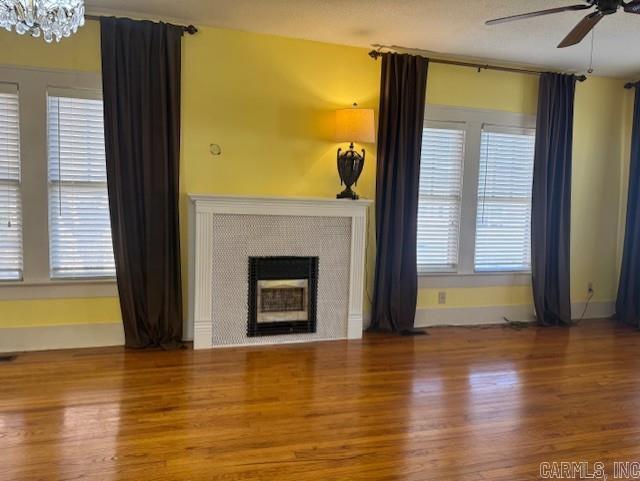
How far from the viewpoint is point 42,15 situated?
2256mm

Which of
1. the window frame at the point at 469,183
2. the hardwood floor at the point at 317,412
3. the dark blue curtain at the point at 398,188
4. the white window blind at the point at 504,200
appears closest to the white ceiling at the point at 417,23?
the dark blue curtain at the point at 398,188

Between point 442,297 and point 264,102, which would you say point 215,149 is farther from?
point 442,297

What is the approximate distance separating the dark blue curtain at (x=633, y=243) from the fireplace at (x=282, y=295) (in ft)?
11.4

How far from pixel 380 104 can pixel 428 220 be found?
48.2 inches

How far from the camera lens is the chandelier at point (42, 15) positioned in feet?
7.24

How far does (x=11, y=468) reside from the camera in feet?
7.30

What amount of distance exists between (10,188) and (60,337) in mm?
1217

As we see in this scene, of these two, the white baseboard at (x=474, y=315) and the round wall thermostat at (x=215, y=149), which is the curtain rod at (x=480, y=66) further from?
the white baseboard at (x=474, y=315)

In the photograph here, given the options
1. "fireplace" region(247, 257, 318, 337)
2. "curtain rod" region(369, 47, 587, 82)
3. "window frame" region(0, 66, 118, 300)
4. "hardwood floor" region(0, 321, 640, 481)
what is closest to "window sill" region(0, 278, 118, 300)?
"window frame" region(0, 66, 118, 300)

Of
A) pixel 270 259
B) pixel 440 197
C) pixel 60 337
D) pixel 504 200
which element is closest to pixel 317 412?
pixel 270 259

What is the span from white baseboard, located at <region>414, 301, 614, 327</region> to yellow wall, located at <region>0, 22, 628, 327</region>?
9 cm

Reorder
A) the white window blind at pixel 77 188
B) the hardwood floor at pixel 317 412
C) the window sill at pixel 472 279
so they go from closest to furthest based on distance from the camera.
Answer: the hardwood floor at pixel 317 412
the white window blind at pixel 77 188
the window sill at pixel 472 279

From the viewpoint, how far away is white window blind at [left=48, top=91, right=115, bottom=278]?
3.77 meters

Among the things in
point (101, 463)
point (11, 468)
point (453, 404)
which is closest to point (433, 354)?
point (453, 404)
